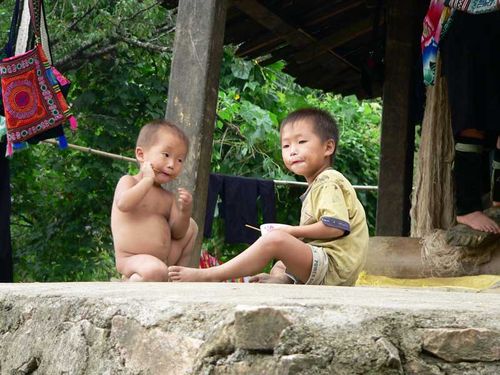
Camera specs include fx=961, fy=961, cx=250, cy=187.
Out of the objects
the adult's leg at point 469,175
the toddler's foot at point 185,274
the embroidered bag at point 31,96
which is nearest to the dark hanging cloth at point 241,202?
the embroidered bag at point 31,96

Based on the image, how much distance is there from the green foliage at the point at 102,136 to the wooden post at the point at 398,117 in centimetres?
337

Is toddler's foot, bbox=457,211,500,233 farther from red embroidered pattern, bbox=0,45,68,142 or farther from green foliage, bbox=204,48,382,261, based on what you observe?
green foliage, bbox=204,48,382,261

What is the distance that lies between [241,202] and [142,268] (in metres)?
3.43

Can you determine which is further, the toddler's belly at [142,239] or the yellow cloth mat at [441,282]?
the yellow cloth mat at [441,282]

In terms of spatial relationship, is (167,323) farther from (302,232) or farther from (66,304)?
(302,232)

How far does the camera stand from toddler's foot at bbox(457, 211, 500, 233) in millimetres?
4750

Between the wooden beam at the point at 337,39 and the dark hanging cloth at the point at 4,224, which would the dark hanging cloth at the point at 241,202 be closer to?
the wooden beam at the point at 337,39

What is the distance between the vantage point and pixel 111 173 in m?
10.0

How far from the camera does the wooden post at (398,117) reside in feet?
19.8

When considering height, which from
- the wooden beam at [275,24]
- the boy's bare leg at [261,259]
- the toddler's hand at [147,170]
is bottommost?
the boy's bare leg at [261,259]

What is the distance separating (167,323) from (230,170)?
8.60 meters

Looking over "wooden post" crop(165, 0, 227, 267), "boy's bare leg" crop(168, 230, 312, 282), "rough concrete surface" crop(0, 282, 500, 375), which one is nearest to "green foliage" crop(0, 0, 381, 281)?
"wooden post" crop(165, 0, 227, 267)

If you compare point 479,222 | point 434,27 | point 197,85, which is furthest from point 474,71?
point 197,85

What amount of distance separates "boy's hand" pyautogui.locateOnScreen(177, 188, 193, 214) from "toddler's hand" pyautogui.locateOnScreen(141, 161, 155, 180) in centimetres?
13
